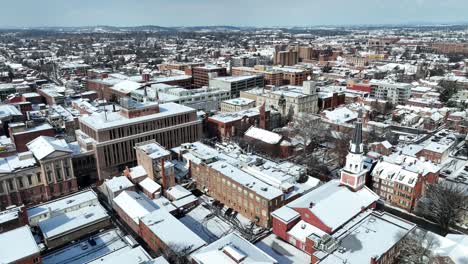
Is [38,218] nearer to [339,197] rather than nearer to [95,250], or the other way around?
[95,250]

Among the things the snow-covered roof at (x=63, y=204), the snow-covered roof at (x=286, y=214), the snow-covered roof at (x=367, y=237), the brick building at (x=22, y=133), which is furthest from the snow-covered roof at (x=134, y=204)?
the brick building at (x=22, y=133)

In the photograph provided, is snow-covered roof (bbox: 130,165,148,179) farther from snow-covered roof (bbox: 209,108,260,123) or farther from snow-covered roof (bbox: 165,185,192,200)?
snow-covered roof (bbox: 209,108,260,123)

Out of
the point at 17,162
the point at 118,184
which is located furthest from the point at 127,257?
the point at 17,162

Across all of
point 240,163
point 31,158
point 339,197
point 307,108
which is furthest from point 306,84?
point 31,158

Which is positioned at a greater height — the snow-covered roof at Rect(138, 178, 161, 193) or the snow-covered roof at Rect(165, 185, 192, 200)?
the snow-covered roof at Rect(138, 178, 161, 193)

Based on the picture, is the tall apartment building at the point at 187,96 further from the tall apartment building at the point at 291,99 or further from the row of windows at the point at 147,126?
the row of windows at the point at 147,126

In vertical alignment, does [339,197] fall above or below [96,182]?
above

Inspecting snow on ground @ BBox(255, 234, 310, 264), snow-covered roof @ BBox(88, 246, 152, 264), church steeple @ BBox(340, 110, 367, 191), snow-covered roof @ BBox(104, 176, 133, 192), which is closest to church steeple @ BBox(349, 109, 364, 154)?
church steeple @ BBox(340, 110, 367, 191)
